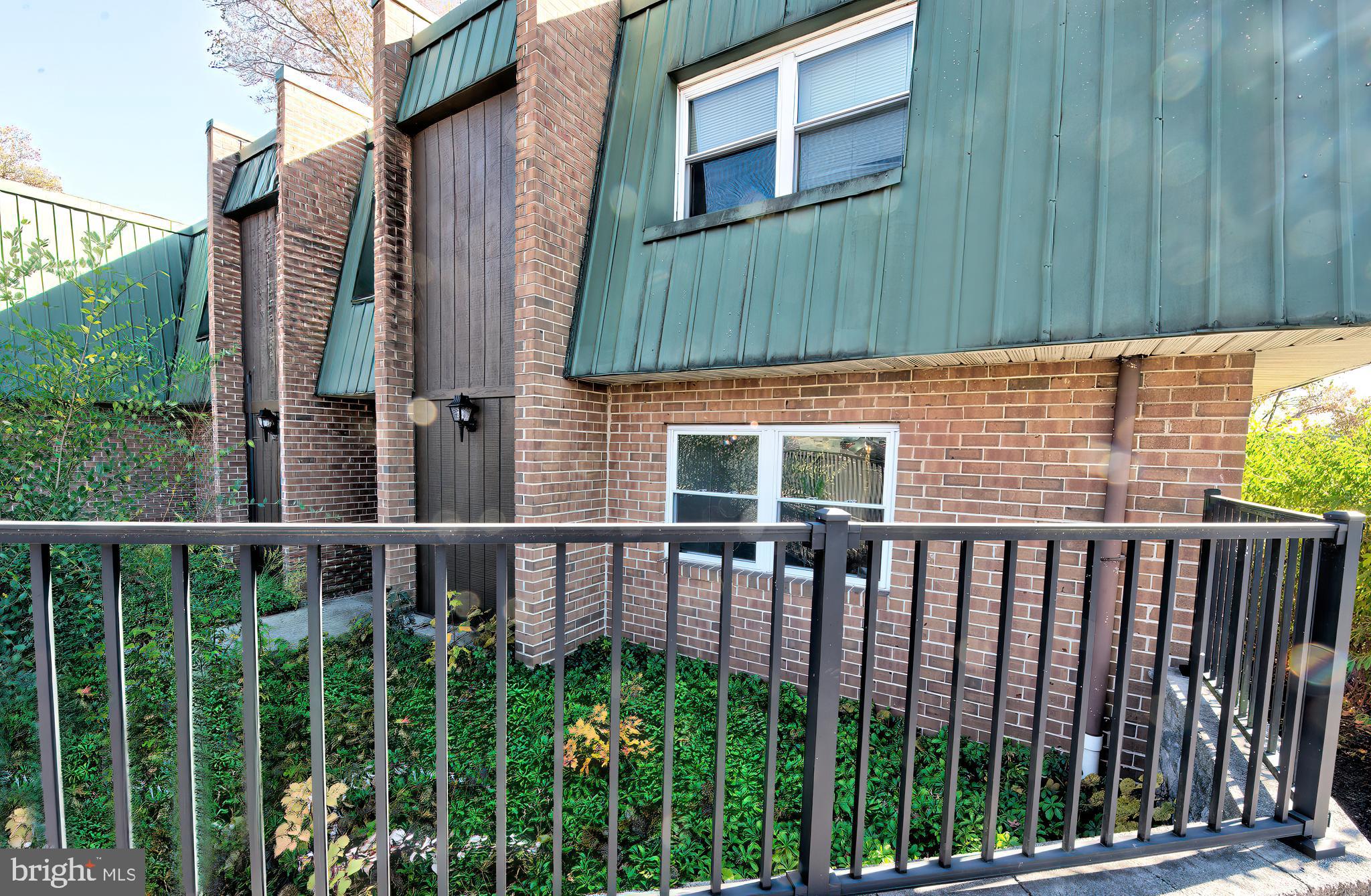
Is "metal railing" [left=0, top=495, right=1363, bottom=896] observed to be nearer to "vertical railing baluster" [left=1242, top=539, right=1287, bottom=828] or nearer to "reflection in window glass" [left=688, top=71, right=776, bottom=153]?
"vertical railing baluster" [left=1242, top=539, right=1287, bottom=828]

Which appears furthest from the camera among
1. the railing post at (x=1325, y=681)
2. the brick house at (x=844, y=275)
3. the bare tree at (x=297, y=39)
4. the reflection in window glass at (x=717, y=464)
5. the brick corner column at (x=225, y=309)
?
the bare tree at (x=297, y=39)

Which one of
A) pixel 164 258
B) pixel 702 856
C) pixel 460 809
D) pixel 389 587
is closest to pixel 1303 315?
pixel 702 856

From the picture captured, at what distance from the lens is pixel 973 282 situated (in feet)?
8.85

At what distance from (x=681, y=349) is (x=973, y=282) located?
1.79 meters

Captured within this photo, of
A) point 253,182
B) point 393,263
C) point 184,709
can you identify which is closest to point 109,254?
point 253,182

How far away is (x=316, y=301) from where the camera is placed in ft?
20.4

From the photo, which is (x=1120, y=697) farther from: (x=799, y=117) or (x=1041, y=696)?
(x=799, y=117)

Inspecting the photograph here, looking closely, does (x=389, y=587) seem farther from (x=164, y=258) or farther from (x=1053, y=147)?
(x=164, y=258)

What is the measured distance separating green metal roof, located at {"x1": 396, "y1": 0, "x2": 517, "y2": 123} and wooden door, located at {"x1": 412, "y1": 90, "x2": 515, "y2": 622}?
215 mm

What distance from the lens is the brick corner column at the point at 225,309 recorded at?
685cm

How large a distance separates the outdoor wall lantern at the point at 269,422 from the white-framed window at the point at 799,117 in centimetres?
617

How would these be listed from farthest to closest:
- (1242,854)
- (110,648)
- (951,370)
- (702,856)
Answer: (951,370) < (702,856) < (1242,854) < (110,648)

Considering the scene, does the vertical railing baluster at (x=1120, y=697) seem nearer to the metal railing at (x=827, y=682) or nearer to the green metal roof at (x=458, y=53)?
the metal railing at (x=827, y=682)

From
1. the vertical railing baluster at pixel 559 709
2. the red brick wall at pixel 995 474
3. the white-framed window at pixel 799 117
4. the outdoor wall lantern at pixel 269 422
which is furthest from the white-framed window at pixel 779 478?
the outdoor wall lantern at pixel 269 422
